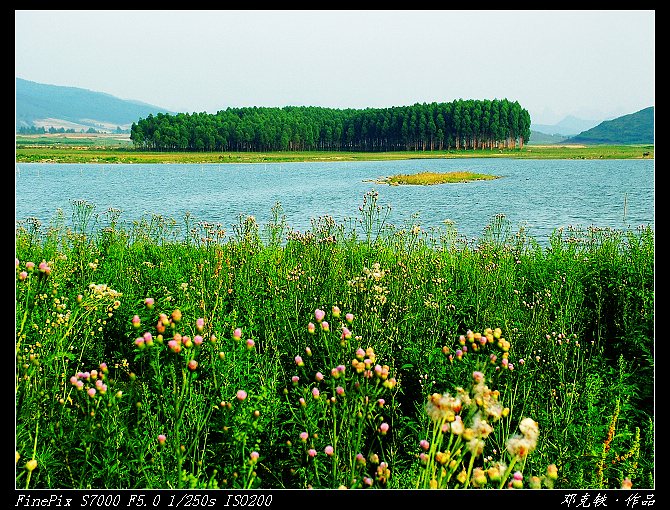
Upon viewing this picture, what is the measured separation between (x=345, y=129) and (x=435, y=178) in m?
56.4

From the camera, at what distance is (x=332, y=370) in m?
2.65

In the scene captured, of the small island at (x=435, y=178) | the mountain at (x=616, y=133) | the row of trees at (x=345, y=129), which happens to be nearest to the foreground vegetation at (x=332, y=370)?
the small island at (x=435, y=178)

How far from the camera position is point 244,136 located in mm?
88188

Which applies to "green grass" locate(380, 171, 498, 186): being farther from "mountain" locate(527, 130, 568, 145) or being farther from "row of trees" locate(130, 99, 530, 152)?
"mountain" locate(527, 130, 568, 145)

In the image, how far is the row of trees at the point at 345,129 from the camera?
2874 inches

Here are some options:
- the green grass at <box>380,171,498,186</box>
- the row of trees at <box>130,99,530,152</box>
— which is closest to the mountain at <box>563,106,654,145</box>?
the row of trees at <box>130,99,530,152</box>

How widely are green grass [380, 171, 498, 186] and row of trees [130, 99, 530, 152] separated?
35787mm

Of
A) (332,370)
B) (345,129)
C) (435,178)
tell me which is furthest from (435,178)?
(345,129)

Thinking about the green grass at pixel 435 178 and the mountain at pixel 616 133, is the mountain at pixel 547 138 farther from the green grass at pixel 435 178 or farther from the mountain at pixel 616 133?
the green grass at pixel 435 178

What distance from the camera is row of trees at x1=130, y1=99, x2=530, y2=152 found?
73.0 metres
